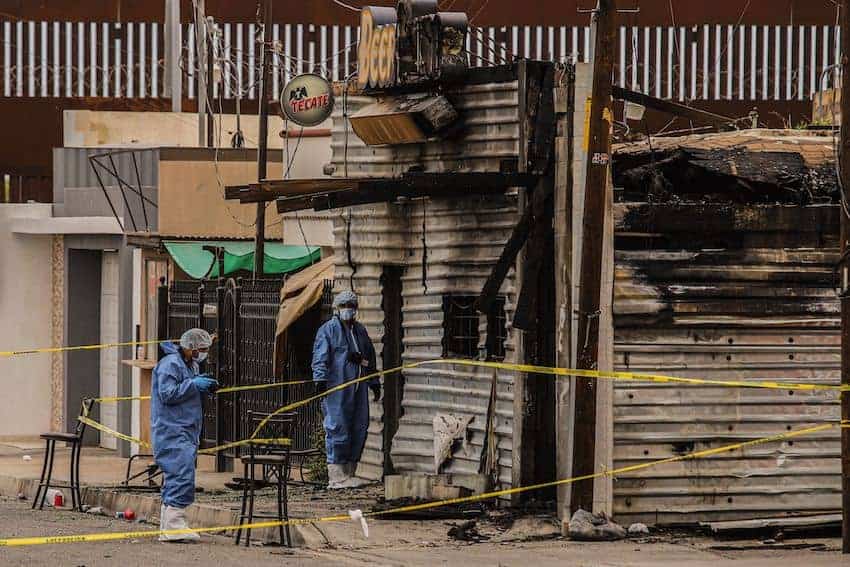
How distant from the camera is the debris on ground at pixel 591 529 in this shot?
14.9 meters

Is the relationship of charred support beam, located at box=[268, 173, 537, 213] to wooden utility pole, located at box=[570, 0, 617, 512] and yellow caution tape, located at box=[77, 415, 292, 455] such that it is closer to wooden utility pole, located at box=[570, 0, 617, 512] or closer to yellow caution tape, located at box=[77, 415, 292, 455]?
wooden utility pole, located at box=[570, 0, 617, 512]

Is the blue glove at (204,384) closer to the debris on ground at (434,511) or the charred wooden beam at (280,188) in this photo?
the debris on ground at (434,511)

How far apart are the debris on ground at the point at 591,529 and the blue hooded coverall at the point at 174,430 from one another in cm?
306

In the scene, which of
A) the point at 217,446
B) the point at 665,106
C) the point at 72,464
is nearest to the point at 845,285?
the point at 665,106

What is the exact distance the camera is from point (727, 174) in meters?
16.3

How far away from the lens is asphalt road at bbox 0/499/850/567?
1373 centimetres

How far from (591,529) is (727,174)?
11.3ft

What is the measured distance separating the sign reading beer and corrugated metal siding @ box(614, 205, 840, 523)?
2.67m

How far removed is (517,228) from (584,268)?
140 cm

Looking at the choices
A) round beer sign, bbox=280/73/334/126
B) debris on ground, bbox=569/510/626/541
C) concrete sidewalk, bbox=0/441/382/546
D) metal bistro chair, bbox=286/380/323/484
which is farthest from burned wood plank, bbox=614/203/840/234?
round beer sign, bbox=280/73/334/126

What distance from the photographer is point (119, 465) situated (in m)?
22.7

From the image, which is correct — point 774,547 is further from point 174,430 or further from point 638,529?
point 174,430

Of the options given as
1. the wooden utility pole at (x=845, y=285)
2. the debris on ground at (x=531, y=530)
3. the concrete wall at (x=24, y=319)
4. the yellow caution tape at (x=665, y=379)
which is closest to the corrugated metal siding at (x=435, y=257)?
the yellow caution tape at (x=665, y=379)

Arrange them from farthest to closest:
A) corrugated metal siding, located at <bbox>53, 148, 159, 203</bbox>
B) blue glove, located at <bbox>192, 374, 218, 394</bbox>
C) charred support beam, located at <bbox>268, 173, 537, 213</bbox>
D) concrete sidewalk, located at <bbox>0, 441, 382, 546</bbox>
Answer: corrugated metal siding, located at <bbox>53, 148, 159, 203</bbox>, concrete sidewalk, located at <bbox>0, 441, 382, 546</bbox>, charred support beam, located at <bbox>268, 173, 537, 213</bbox>, blue glove, located at <bbox>192, 374, 218, 394</bbox>
